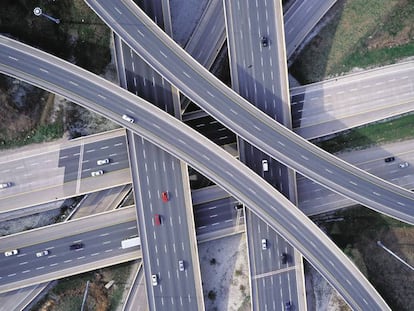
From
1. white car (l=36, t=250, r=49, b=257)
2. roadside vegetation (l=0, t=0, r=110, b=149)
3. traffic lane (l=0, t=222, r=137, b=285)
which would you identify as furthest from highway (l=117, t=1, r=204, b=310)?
white car (l=36, t=250, r=49, b=257)

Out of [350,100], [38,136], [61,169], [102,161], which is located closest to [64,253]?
[61,169]

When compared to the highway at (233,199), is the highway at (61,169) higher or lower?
higher

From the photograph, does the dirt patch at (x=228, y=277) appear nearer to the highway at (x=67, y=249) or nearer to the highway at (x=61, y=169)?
the highway at (x=67, y=249)

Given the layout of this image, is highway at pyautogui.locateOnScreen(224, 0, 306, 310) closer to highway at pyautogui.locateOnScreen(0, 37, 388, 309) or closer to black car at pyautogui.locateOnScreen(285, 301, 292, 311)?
black car at pyautogui.locateOnScreen(285, 301, 292, 311)

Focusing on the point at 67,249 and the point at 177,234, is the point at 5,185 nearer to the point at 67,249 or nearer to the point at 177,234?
the point at 67,249

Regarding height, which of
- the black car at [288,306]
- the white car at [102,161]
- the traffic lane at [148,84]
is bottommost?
the black car at [288,306]

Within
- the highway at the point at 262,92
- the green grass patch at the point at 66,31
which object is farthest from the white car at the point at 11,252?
the highway at the point at 262,92
